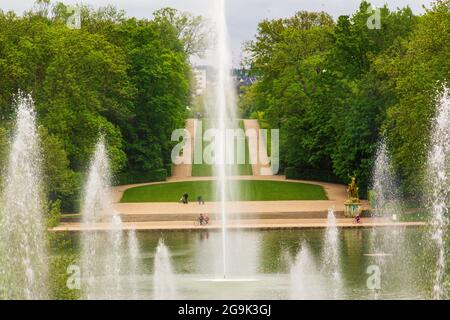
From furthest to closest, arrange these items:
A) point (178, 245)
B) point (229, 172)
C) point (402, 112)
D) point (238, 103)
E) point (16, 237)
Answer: point (238, 103)
point (229, 172)
point (402, 112)
point (178, 245)
point (16, 237)

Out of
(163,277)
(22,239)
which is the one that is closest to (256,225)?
(163,277)

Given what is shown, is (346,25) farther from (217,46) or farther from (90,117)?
(217,46)

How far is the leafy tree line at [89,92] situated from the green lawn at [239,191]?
257cm

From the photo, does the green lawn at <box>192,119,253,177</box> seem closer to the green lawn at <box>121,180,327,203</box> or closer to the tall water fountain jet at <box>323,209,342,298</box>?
the green lawn at <box>121,180,327,203</box>

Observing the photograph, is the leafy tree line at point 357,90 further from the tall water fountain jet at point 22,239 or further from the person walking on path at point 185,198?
the tall water fountain jet at point 22,239

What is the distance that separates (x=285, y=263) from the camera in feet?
135

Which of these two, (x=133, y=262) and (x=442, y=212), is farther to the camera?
(x=133, y=262)

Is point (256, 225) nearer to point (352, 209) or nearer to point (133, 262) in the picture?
point (352, 209)

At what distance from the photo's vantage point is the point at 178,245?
48062 millimetres

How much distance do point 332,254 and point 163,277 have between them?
8.82m

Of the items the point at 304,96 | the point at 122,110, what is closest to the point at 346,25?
the point at 304,96

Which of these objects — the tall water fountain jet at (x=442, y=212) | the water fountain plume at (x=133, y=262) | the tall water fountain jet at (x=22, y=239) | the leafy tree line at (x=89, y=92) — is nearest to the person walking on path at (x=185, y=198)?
the leafy tree line at (x=89, y=92)

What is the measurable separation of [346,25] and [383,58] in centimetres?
835

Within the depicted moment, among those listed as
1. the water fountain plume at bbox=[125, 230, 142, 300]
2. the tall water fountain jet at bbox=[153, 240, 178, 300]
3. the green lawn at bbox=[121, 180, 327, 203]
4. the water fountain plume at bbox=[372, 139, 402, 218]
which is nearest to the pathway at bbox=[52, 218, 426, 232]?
the water fountain plume at bbox=[372, 139, 402, 218]
